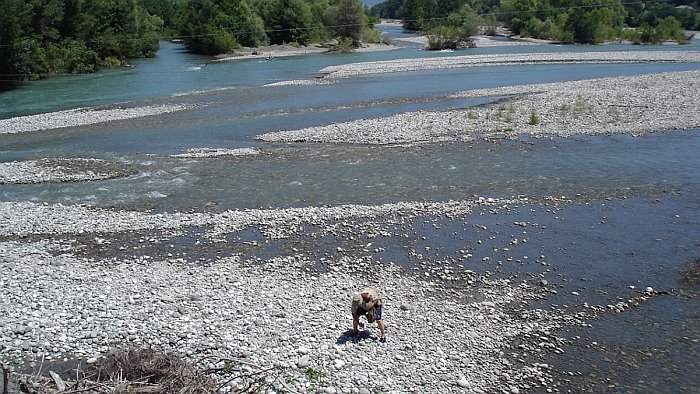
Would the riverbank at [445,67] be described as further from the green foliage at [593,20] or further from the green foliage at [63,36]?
the green foliage at [593,20]

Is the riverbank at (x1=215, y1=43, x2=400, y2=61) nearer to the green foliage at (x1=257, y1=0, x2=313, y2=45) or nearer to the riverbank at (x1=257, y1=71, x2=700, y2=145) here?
the green foliage at (x1=257, y1=0, x2=313, y2=45)

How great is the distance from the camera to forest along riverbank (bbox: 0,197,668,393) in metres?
10.5

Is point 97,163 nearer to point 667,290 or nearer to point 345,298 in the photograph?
point 345,298

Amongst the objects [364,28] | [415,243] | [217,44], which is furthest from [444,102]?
[364,28]

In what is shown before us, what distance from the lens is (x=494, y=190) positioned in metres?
21.0

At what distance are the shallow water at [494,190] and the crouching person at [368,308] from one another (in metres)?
3.19

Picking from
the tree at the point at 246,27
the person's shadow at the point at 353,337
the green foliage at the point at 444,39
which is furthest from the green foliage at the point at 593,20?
the person's shadow at the point at 353,337

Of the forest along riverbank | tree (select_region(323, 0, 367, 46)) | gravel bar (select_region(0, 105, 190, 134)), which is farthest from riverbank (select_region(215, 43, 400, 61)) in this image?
the forest along riverbank

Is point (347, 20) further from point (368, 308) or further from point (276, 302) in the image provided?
point (368, 308)

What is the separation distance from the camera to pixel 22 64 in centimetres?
5553

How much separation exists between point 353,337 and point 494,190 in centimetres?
1138

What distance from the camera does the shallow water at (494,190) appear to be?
464 inches

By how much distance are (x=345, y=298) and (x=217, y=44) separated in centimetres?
8639

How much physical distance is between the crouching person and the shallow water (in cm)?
319
